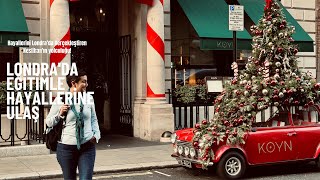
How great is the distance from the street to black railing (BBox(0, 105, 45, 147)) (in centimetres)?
312

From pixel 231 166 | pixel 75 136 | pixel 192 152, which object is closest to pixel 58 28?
pixel 192 152

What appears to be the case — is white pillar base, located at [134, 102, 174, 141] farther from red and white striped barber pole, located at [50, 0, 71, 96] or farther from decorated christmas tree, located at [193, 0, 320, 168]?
decorated christmas tree, located at [193, 0, 320, 168]

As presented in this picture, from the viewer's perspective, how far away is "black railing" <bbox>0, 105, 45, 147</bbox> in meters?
12.7

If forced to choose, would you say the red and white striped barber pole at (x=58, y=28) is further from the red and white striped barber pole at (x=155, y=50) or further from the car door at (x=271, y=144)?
the car door at (x=271, y=144)

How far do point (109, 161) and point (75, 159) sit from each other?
205 inches

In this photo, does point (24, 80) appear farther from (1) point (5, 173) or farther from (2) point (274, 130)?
(2) point (274, 130)

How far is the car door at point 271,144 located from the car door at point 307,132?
0.14 m

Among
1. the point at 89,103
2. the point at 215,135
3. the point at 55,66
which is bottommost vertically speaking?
the point at 215,135

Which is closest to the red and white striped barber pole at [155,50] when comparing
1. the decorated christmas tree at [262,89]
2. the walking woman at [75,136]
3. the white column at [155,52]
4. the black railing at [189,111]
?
the white column at [155,52]

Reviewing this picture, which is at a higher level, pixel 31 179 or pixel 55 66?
pixel 55 66

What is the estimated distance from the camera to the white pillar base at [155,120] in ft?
47.7

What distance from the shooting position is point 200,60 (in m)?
17.2

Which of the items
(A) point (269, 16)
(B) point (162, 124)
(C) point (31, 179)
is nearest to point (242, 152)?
(A) point (269, 16)

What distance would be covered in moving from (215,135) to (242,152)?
63cm
